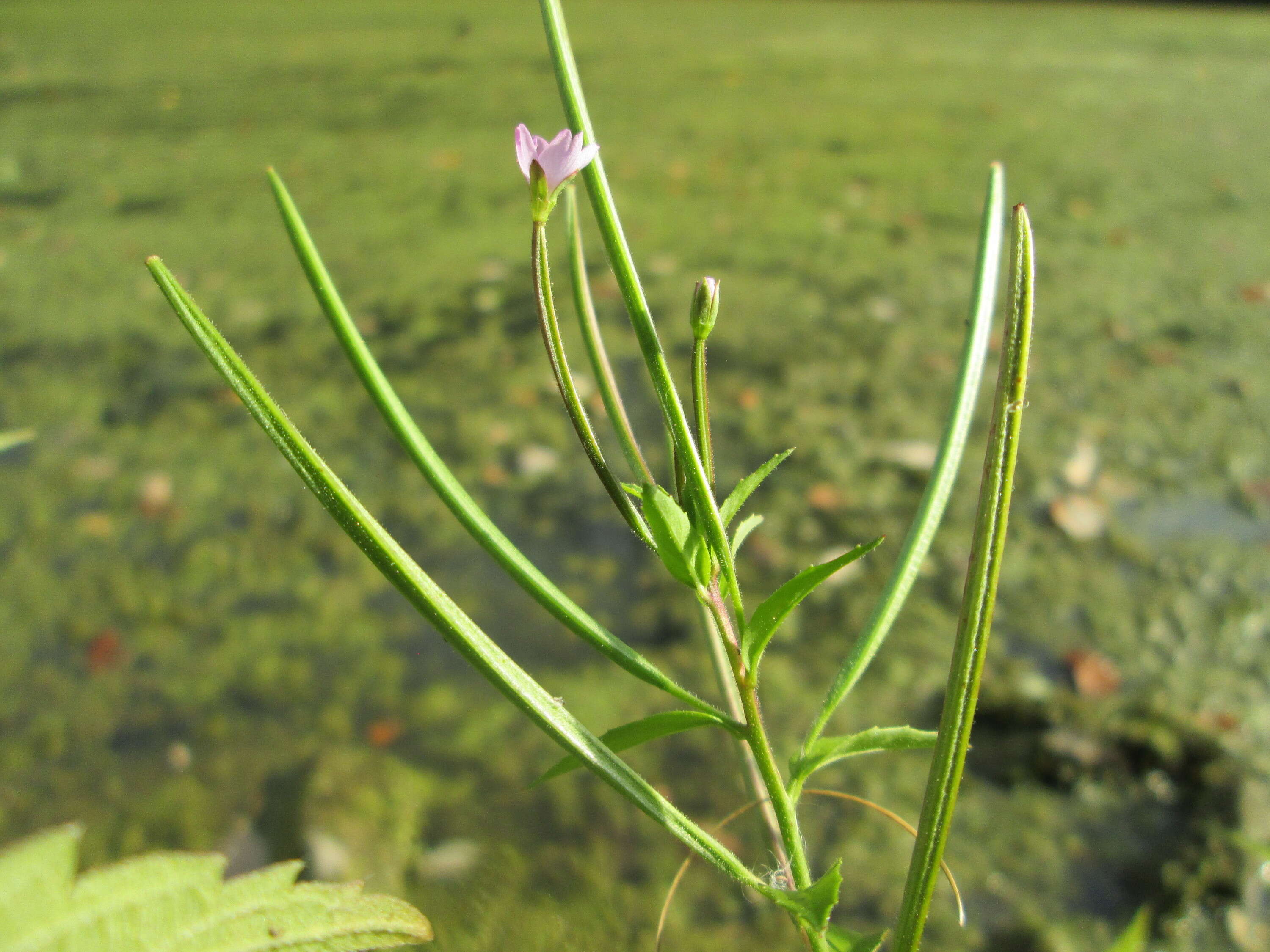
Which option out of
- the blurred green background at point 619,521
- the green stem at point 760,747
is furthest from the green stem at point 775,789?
the blurred green background at point 619,521

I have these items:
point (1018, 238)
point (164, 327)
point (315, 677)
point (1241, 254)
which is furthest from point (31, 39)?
point (1018, 238)

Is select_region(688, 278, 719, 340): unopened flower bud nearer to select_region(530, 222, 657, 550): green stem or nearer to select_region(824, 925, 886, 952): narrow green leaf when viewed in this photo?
select_region(530, 222, 657, 550): green stem

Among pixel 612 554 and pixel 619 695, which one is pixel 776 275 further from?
pixel 619 695

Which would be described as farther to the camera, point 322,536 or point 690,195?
point 690,195

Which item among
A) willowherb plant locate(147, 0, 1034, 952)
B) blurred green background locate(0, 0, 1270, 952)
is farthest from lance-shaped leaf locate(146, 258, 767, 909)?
blurred green background locate(0, 0, 1270, 952)

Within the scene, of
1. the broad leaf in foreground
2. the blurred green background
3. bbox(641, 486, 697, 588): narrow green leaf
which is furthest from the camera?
the blurred green background

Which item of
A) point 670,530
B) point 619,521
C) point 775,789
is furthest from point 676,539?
point 619,521

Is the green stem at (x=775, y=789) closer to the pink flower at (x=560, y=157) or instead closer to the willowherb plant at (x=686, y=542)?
the willowherb plant at (x=686, y=542)
